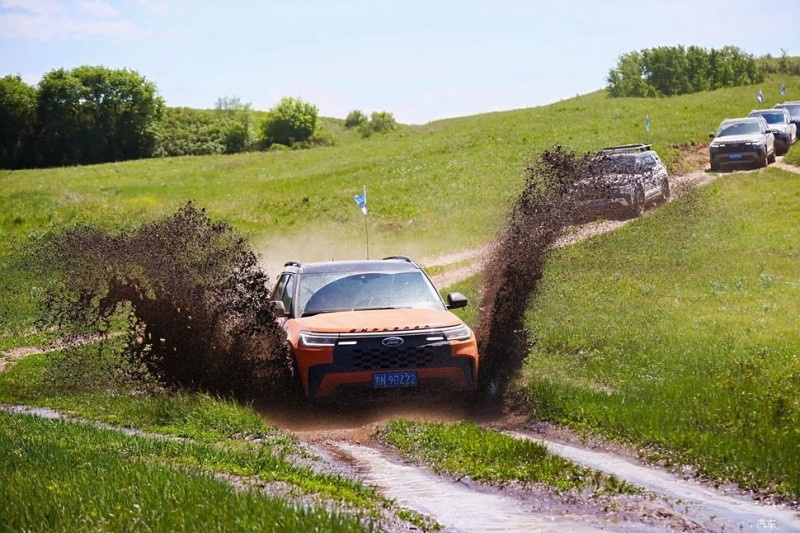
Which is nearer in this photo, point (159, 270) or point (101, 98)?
point (159, 270)

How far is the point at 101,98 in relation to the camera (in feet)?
318

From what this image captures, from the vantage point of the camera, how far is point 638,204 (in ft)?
111

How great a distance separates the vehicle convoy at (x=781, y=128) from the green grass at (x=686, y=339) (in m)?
12.4

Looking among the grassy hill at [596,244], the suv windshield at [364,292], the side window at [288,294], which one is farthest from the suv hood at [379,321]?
the grassy hill at [596,244]

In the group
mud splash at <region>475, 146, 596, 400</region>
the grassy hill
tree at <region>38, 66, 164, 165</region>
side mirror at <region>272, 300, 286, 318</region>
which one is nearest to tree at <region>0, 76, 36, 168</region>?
tree at <region>38, 66, 164, 165</region>

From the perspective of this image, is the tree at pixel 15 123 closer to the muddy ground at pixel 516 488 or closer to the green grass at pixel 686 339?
the green grass at pixel 686 339

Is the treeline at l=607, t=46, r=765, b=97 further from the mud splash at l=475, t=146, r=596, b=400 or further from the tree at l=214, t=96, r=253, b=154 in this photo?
the mud splash at l=475, t=146, r=596, b=400

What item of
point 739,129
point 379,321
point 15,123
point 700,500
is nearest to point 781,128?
point 739,129

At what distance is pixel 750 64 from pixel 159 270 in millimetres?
86126

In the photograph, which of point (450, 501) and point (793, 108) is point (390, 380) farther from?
point (793, 108)

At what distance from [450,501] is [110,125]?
91.9 metres

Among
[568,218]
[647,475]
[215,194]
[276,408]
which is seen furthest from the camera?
[215,194]

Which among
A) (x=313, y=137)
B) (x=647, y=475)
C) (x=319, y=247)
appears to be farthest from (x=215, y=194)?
(x=313, y=137)

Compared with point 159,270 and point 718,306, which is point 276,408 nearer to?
point 159,270
